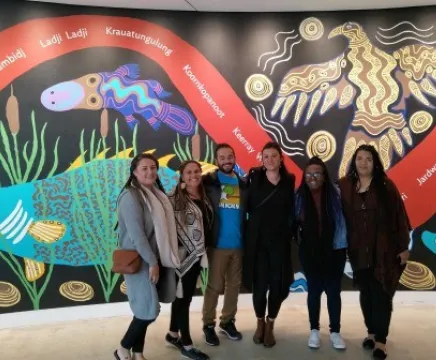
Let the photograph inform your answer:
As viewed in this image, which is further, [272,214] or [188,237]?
[272,214]

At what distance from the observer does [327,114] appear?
4.06 meters

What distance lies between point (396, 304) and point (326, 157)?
158cm

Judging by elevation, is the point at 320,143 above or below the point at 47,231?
above

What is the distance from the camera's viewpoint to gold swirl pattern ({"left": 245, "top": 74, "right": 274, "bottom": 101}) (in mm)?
3992

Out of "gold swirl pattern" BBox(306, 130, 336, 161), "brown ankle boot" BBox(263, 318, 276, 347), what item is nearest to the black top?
"brown ankle boot" BBox(263, 318, 276, 347)

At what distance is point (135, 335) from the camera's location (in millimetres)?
2607

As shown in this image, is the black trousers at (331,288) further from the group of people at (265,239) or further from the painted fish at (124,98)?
the painted fish at (124,98)

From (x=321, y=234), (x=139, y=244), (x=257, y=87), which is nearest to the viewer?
(x=139, y=244)

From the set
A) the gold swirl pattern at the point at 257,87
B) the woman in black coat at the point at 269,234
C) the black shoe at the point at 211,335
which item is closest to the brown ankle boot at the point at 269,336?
the woman in black coat at the point at 269,234

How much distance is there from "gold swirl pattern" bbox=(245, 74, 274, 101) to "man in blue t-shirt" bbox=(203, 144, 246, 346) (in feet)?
3.63

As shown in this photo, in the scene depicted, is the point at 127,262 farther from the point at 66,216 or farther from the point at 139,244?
the point at 66,216

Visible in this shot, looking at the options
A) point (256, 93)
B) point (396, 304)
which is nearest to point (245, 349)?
point (396, 304)

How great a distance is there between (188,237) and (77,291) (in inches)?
60.3

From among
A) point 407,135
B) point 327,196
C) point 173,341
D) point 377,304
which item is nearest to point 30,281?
point 173,341
